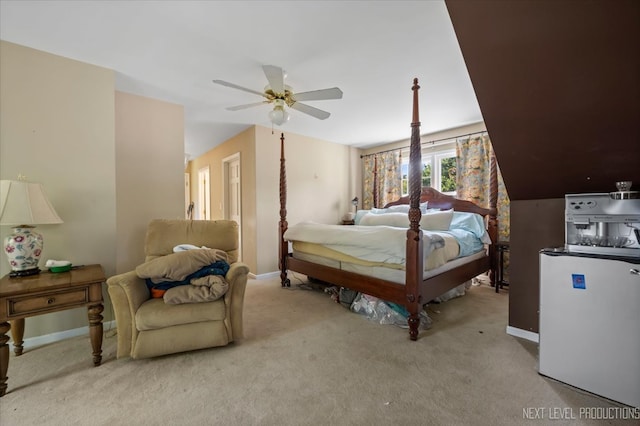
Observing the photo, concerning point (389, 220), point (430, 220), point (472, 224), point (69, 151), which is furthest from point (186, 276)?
point (472, 224)

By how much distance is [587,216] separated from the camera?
1.71 metres

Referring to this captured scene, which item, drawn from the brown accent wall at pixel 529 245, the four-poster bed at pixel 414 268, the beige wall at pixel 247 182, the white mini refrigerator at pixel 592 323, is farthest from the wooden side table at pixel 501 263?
the beige wall at pixel 247 182

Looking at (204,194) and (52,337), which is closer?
(52,337)

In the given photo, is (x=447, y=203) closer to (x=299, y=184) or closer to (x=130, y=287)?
(x=299, y=184)

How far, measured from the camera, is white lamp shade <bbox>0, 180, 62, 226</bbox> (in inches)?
68.2

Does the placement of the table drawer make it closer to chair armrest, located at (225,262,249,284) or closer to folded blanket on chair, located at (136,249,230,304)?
folded blanket on chair, located at (136,249,230,304)

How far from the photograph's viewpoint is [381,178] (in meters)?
5.23

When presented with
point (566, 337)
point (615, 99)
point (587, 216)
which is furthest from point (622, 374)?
point (615, 99)

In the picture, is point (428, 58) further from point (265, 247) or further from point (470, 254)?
point (265, 247)

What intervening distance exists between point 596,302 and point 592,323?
130mm

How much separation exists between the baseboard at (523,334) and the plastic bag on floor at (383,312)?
0.66 m

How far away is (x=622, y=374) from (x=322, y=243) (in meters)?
2.37

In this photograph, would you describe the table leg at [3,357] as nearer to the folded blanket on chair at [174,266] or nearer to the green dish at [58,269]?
the green dish at [58,269]

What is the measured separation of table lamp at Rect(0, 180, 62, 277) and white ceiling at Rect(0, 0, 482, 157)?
1196 millimetres
